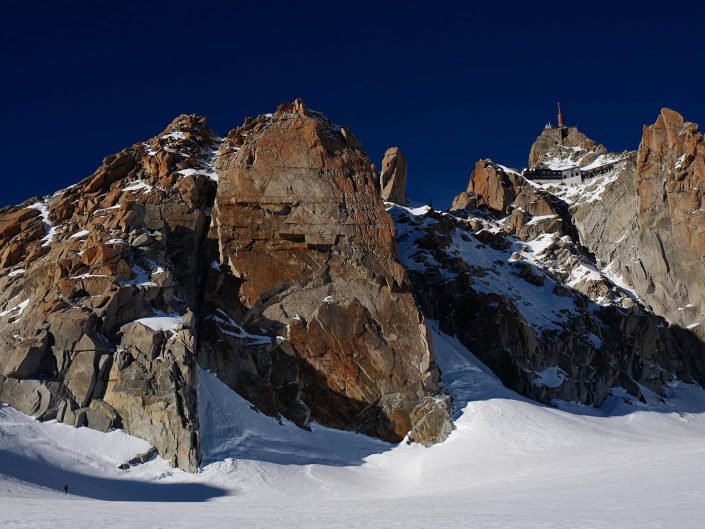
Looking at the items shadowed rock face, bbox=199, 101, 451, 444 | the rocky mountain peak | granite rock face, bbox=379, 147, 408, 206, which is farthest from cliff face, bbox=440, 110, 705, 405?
the rocky mountain peak

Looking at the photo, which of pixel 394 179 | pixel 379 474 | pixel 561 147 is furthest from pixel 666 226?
pixel 379 474

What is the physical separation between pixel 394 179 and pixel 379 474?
65.1 metres

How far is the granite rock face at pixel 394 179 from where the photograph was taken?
103m

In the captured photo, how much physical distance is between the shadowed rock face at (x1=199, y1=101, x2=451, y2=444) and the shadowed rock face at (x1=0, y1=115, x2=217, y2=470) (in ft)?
12.2

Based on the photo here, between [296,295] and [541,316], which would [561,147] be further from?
[296,295]

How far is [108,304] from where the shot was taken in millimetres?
45094

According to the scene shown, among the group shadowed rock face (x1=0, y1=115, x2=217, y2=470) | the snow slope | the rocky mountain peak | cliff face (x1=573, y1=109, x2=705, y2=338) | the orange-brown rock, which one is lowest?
the snow slope

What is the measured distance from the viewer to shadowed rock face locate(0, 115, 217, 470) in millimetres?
41188

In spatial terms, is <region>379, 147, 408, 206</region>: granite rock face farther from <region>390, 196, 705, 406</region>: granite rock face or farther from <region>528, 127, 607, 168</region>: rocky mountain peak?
<region>528, 127, 607, 168</region>: rocky mountain peak

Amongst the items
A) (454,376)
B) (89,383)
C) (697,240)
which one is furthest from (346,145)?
(697,240)

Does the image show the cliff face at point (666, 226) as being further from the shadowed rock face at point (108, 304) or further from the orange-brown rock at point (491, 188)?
the shadowed rock face at point (108, 304)

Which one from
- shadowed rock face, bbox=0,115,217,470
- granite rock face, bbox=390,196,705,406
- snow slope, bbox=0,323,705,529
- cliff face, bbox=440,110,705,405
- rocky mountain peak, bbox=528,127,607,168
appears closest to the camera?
snow slope, bbox=0,323,705,529

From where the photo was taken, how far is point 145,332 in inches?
1738

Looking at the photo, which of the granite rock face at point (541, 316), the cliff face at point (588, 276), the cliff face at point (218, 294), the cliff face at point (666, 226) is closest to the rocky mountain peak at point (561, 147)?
the cliff face at point (588, 276)
